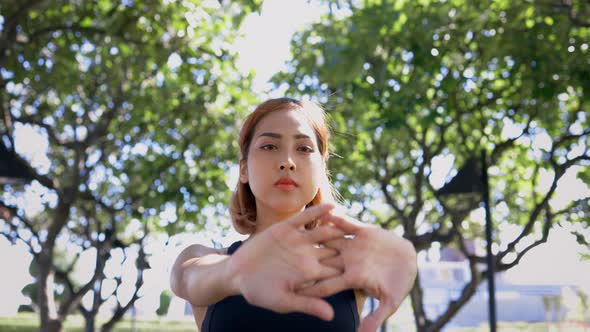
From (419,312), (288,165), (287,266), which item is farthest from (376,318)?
(419,312)

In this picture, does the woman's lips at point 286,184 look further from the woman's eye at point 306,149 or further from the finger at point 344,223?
the finger at point 344,223

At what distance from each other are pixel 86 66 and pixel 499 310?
40.4 m

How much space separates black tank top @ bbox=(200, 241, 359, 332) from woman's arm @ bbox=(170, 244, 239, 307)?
0.15 m

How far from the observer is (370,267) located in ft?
3.75

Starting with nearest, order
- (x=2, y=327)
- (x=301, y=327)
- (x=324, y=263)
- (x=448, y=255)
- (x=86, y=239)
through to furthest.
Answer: (x=324, y=263)
(x=301, y=327)
(x=86, y=239)
(x=2, y=327)
(x=448, y=255)

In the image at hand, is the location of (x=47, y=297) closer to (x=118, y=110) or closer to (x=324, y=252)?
(x=118, y=110)

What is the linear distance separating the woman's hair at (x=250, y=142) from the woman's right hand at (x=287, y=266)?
2.01 feet

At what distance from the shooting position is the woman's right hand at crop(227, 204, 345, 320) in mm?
1049

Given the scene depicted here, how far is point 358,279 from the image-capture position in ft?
3.68

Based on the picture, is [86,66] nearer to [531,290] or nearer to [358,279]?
[358,279]

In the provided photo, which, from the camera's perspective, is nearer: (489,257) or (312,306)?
(312,306)

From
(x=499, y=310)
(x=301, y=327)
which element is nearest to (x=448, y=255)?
(x=499, y=310)

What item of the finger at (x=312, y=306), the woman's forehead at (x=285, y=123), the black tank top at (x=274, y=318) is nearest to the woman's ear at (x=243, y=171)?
the woman's forehead at (x=285, y=123)

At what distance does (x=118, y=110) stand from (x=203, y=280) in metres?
10.3
